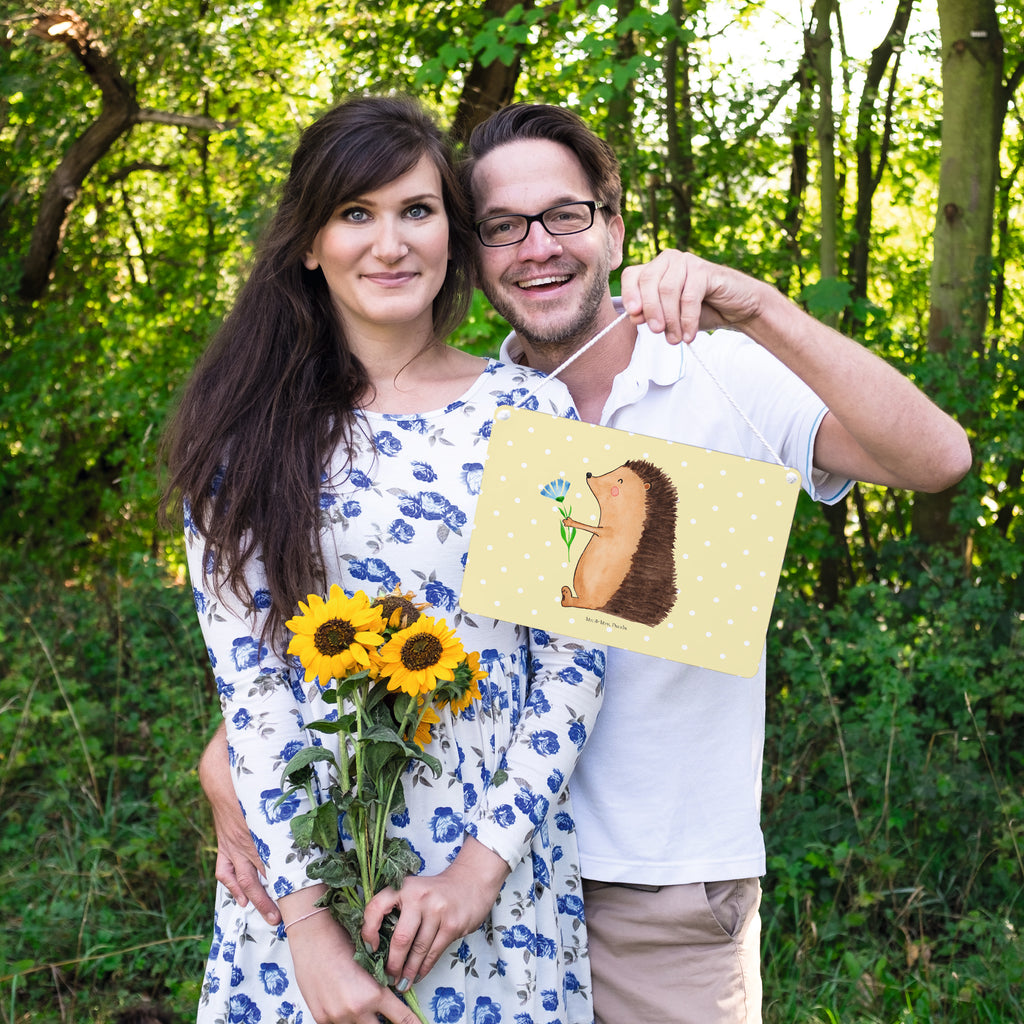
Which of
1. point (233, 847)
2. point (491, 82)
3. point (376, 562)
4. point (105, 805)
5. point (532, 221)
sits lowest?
point (105, 805)

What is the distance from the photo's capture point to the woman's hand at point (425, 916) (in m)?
1.50

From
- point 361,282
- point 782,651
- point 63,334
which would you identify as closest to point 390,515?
point 361,282

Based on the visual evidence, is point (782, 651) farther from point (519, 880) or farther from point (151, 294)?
point (151, 294)

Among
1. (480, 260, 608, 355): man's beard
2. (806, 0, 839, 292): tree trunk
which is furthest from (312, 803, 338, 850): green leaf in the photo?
(806, 0, 839, 292): tree trunk

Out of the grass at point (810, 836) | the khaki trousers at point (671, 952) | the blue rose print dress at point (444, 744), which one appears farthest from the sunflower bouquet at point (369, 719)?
the grass at point (810, 836)

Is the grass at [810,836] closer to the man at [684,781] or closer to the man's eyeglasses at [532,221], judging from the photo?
the man at [684,781]

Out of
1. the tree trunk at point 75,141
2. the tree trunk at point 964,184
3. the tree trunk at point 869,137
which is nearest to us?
the tree trunk at point 964,184

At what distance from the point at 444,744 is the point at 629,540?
0.50m

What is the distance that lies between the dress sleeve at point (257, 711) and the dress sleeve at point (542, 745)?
0.30 meters

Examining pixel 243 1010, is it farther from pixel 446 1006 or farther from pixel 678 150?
pixel 678 150

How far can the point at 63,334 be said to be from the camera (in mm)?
6832

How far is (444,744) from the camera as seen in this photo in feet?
5.70

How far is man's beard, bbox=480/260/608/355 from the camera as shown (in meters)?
2.07

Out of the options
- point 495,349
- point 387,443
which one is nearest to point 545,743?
point 387,443
